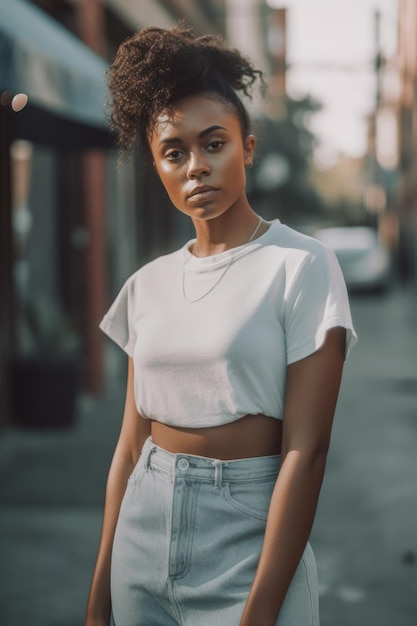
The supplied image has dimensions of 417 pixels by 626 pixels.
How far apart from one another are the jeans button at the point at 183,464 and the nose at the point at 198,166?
1.78ft

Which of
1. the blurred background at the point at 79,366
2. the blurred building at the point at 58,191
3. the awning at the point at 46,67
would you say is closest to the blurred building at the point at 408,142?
the blurred background at the point at 79,366

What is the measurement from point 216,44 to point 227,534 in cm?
98

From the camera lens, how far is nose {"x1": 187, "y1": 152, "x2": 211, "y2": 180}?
74.9 inches

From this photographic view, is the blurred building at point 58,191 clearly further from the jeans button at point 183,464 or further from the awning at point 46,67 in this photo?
the jeans button at point 183,464

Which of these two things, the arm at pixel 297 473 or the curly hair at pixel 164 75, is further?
the curly hair at pixel 164 75

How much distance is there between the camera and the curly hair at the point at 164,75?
6.33 ft

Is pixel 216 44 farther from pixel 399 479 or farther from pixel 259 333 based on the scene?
pixel 399 479

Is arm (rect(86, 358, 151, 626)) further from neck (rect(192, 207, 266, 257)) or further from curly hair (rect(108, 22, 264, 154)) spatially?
curly hair (rect(108, 22, 264, 154))

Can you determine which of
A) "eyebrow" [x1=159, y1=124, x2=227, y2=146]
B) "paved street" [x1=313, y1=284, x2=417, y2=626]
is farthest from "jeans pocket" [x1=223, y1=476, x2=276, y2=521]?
"paved street" [x1=313, y1=284, x2=417, y2=626]

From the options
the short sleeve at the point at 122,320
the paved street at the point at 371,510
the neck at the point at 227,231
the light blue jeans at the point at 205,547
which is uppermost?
the neck at the point at 227,231

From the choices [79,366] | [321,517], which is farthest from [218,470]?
[79,366]

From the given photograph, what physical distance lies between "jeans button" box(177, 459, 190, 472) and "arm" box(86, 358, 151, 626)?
0.22 metres

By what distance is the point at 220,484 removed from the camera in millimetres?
1850

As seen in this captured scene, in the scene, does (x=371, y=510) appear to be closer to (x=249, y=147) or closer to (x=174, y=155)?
(x=249, y=147)
